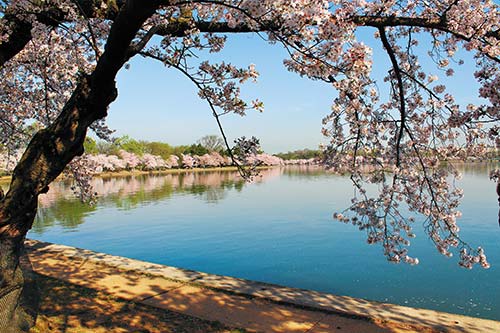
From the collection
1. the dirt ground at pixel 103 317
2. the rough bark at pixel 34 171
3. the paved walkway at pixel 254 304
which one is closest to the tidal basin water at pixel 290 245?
the paved walkway at pixel 254 304

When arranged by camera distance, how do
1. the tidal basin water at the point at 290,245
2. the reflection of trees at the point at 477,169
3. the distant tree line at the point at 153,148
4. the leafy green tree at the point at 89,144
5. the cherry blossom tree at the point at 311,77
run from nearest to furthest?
1. the cherry blossom tree at the point at 311,77
2. the reflection of trees at the point at 477,169
3. the tidal basin water at the point at 290,245
4. the leafy green tree at the point at 89,144
5. the distant tree line at the point at 153,148

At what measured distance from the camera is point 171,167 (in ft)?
302

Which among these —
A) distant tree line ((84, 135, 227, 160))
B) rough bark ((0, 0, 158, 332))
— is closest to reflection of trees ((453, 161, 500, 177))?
rough bark ((0, 0, 158, 332))

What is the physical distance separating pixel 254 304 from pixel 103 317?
1.92 m

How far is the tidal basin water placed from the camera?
30.5ft

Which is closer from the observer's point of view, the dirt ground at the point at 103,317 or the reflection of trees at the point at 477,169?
the dirt ground at the point at 103,317

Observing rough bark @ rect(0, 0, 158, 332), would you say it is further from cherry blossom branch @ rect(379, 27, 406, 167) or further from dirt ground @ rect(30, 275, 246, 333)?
cherry blossom branch @ rect(379, 27, 406, 167)

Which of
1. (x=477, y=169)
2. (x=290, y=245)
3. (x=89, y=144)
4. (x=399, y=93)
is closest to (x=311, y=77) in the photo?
(x=399, y=93)

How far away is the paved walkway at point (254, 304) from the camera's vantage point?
459 cm

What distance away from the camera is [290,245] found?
1355cm

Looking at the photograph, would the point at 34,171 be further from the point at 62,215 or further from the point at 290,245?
the point at 62,215

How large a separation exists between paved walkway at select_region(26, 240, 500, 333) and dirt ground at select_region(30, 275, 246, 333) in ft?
0.66

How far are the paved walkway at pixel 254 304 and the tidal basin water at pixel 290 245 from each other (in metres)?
3.37

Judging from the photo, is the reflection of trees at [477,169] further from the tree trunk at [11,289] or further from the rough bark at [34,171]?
the tree trunk at [11,289]
